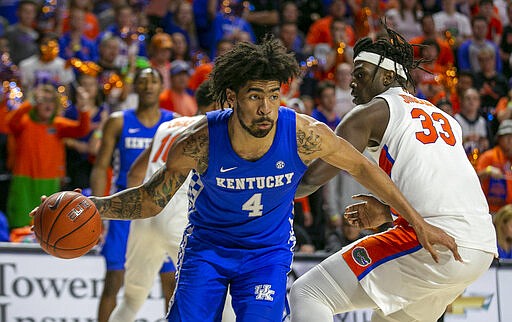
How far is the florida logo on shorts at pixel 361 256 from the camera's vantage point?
4816 millimetres

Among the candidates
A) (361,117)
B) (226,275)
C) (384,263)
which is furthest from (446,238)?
(226,275)

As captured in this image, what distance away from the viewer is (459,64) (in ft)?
42.8

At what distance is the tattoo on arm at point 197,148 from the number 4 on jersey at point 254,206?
0.30 meters

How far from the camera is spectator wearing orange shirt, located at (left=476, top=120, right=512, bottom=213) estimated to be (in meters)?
9.38

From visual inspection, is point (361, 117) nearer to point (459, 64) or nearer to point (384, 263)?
point (384, 263)

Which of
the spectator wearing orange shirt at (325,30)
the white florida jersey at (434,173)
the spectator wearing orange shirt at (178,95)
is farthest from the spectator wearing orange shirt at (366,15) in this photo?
the white florida jersey at (434,173)

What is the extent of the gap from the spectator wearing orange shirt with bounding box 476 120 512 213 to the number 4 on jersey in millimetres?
5185

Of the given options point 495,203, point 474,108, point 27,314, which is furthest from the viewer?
point 474,108

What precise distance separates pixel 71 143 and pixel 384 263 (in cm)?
560

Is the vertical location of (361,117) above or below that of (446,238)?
above

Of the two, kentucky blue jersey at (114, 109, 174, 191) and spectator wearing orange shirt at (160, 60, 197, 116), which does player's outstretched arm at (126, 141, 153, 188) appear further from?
spectator wearing orange shirt at (160, 60, 197, 116)

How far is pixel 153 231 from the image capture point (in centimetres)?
670

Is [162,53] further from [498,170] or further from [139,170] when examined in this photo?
[139,170]

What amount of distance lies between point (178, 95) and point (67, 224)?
19.1 feet
